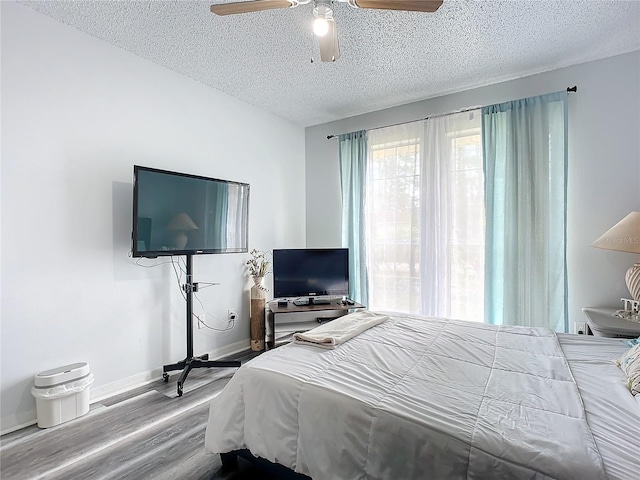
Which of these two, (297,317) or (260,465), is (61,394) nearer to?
(260,465)

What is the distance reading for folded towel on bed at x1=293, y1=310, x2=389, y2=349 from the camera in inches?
72.6

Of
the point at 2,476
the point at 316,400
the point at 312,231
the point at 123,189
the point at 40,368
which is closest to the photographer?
the point at 316,400

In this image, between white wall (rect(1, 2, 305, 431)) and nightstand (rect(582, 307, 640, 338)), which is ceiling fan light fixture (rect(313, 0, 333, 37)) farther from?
nightstand (rect(582, 307, 640, 338))

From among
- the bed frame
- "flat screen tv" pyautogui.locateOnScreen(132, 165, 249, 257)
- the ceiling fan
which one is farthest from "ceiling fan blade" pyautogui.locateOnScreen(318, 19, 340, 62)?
the bed frame

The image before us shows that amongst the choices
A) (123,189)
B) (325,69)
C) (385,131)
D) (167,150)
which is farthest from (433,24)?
(123,189)

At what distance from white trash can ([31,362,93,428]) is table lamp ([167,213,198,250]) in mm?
1083

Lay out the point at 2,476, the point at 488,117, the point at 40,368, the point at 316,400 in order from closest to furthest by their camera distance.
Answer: the point at 316,400 → the point at 2,476 → the point at 40,368 → the point at 488,117

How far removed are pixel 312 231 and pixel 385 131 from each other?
1631mm

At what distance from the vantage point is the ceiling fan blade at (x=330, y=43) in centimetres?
190

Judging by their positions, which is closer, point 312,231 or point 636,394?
point 636,394

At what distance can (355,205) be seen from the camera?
4.04 meters

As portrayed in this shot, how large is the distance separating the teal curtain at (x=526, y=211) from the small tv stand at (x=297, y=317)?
4.80ft

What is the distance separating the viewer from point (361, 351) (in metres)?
1.78

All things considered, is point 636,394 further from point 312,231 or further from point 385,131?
point 312,231
